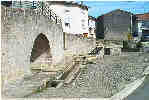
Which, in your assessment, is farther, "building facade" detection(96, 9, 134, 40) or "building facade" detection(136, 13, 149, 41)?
"building facade" detection(136, 13, 149, 41)

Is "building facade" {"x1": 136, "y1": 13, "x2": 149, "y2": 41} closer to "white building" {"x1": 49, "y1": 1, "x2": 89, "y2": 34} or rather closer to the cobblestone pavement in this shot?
"white building" {"x1": 49, "y1": 1, "x2": 89, "y2": 34}

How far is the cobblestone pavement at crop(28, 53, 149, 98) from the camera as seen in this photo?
41.3ft

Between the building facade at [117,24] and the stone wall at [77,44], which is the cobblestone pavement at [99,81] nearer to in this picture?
the stone wall at [77,44]

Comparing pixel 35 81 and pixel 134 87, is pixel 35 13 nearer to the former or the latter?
pixel 35 81

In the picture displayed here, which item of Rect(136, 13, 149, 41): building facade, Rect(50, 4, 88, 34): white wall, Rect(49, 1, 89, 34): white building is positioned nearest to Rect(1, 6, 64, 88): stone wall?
Rect(49, 1, 89, 34): white building

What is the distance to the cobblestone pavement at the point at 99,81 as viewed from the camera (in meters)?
12.6

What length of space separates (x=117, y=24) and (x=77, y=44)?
92.8 ft

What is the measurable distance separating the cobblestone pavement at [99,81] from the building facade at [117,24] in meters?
32.0

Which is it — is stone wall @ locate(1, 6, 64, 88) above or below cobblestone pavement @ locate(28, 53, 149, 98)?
above

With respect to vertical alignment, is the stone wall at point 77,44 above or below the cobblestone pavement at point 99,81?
above

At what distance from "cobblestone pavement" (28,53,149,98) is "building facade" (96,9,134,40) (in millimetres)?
31955

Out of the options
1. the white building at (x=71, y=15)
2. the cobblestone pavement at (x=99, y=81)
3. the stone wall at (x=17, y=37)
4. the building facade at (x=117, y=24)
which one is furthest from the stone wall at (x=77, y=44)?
the building facade at (x=117, y=24)

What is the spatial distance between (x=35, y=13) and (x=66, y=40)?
25.6ft

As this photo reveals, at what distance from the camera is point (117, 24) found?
178 feet
